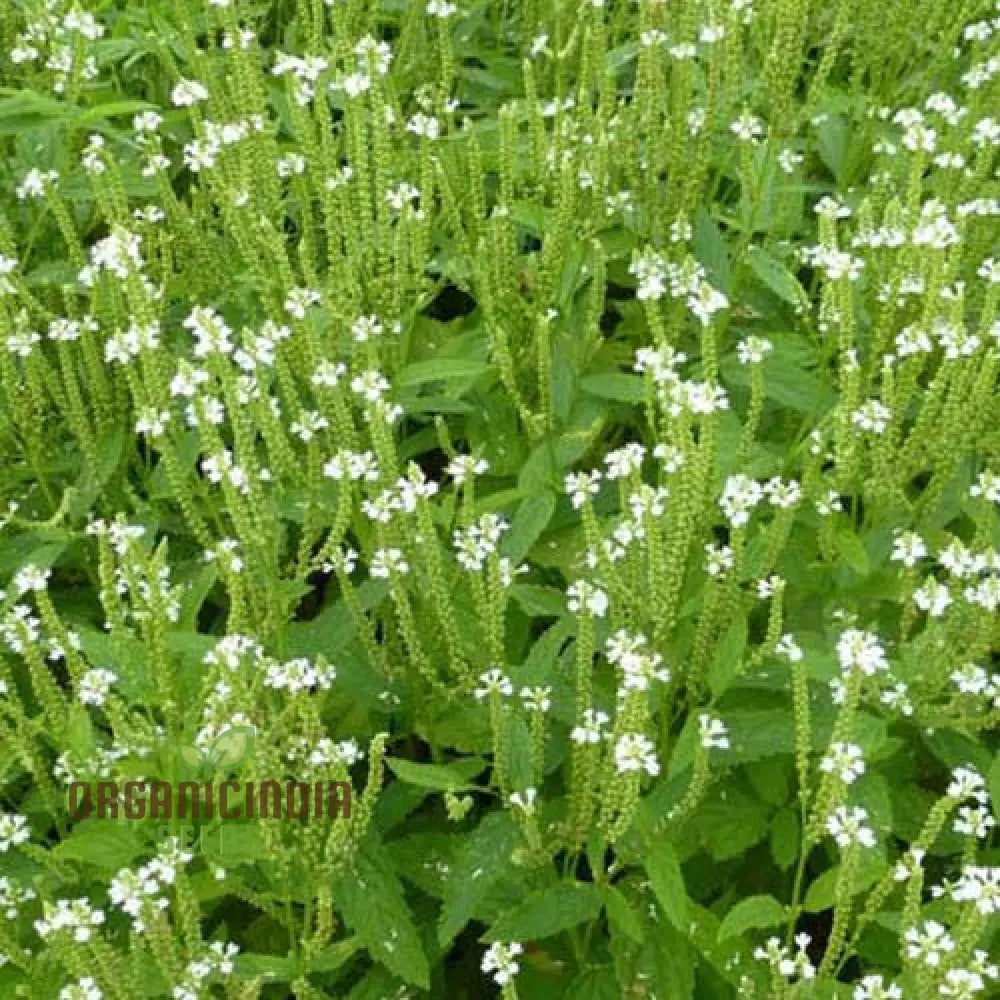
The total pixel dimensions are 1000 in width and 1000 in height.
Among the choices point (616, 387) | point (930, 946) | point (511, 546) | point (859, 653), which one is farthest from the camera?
point (616, 387)

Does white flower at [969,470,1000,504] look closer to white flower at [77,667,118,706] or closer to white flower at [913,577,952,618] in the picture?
white flower at [913,577,952,618]

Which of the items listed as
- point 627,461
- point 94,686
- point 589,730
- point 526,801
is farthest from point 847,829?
point 94,686

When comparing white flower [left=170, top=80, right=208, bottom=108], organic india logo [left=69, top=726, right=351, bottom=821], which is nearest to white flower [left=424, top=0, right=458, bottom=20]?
white flower [left=170, top=80, right=208, bottom=108]

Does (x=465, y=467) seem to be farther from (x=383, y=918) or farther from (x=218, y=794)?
(x=383, y=918)

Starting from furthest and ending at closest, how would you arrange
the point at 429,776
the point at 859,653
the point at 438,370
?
the point at 438,370 < the point at 429,776 < the point at 859,653

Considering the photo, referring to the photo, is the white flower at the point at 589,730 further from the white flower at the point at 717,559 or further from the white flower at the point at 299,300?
the white flower at the point at 299,300

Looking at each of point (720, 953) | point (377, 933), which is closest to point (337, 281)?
point (377, 933)

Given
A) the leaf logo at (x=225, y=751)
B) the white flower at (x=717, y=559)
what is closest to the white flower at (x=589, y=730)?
the white flower at (x=717, y=559)
